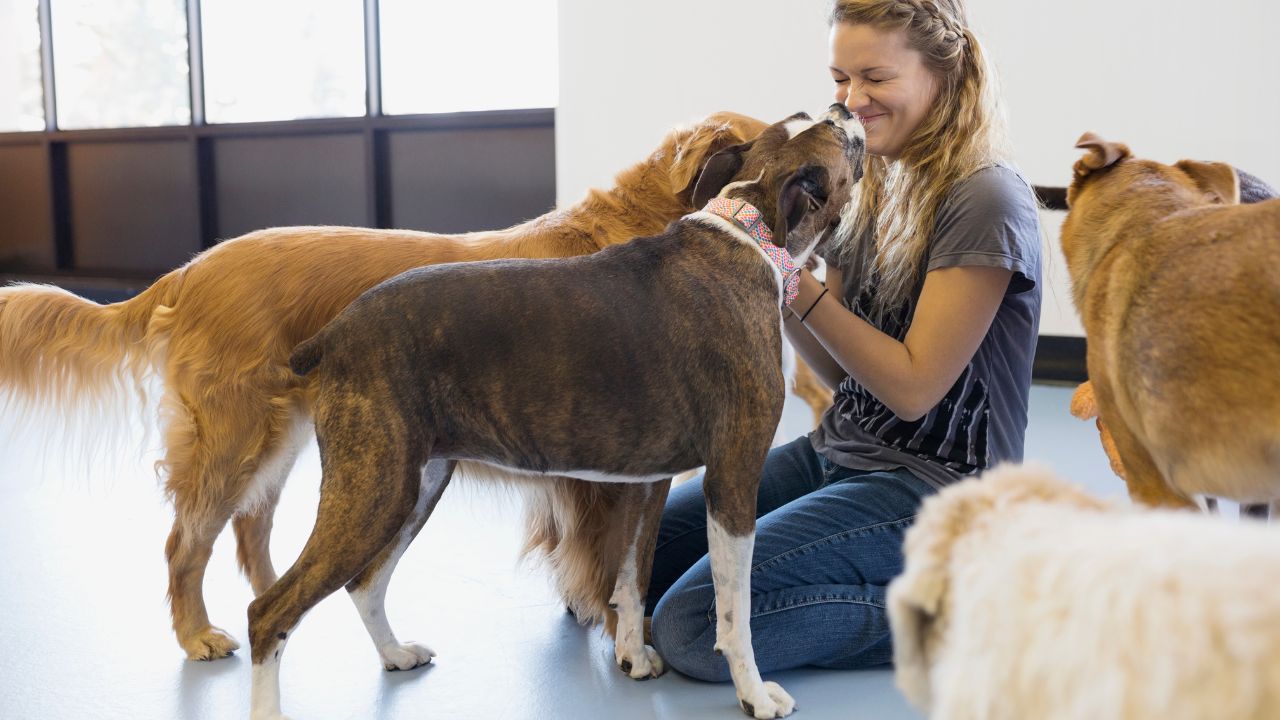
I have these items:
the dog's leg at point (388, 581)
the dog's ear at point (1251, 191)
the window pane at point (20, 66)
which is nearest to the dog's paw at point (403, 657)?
the dog's leg at point (388, 581)

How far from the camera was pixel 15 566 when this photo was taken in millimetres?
A: 2852

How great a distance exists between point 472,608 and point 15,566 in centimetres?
133

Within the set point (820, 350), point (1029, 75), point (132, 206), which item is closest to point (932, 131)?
point (820, 350)

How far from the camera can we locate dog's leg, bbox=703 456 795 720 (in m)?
1.85

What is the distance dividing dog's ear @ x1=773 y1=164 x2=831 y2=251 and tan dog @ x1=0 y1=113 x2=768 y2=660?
611 mm

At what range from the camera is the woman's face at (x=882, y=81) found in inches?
83.0

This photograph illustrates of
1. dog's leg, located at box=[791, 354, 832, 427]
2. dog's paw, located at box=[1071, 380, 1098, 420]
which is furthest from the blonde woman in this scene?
dog's leg, located at box=[791, 354, 832, 427]

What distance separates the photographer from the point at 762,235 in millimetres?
1951

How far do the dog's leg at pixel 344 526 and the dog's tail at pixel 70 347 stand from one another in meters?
0.86

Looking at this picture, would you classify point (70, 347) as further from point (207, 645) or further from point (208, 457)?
point (207, 645)

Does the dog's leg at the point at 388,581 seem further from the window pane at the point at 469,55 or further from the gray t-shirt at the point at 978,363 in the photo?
the window pane at the point at 469,55

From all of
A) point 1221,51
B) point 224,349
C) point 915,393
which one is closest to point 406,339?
point 224,349

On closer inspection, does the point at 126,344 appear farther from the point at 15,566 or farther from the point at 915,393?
the point at 915,393

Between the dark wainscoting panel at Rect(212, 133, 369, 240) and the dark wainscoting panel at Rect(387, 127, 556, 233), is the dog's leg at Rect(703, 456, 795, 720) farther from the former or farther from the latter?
the dark wainscoting panel at Rect(212, 133, 369, 240)
